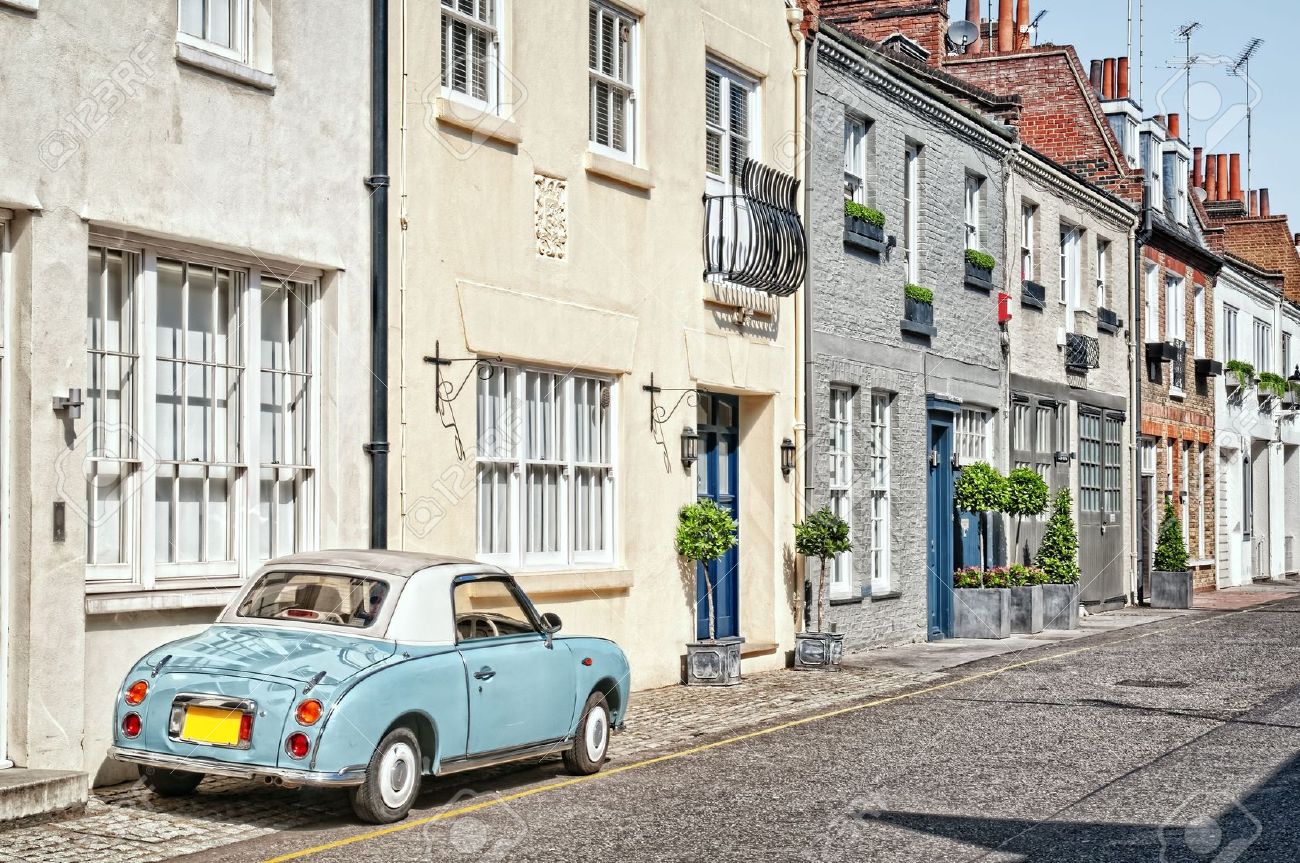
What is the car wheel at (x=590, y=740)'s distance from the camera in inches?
406

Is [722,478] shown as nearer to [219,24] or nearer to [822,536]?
[822,536]

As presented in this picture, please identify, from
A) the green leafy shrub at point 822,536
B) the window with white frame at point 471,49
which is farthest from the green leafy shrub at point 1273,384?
the window with white frame at point 471,49

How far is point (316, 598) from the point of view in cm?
921

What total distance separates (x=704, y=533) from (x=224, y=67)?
6.90 m

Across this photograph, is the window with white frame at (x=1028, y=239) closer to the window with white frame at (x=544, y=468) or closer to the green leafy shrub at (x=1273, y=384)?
the window with white frame at (x=544, y=468)

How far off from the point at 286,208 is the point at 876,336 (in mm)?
10247

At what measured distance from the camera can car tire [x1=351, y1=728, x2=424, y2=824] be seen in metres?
8.45

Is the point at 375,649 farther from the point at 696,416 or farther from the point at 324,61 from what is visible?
the point at 696,416

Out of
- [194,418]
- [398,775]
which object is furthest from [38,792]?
[194,418]

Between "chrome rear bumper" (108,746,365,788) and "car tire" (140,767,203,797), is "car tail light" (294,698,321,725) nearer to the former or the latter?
"chrome rear bumper" (108,746,365,788)

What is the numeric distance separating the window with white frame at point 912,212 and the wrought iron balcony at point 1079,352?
653 centimetres

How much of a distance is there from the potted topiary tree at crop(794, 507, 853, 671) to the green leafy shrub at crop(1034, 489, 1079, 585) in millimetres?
6722

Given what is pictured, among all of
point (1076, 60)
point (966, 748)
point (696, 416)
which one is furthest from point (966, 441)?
point (966, 748)

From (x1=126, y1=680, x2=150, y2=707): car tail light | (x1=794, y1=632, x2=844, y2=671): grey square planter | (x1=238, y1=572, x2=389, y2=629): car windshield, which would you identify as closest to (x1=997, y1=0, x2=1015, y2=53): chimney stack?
(x1=794, y1=632, x2=844, y2=671): grey square planter
